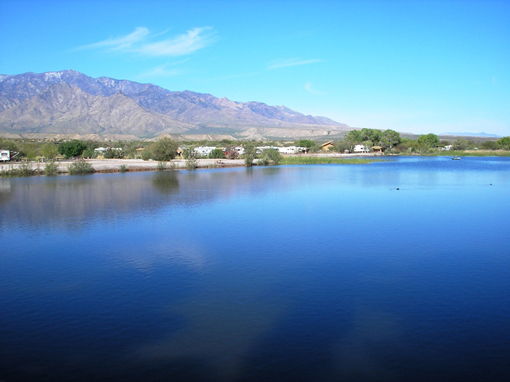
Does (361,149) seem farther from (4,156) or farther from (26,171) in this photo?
(26,171)

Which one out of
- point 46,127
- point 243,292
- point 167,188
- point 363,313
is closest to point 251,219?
point 243,292

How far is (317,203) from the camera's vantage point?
70.8ft

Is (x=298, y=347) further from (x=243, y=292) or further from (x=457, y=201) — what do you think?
(x=457, y=201)

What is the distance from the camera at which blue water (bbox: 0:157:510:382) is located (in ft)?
20.7

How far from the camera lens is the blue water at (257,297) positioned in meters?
6.30

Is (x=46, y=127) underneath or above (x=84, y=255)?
above

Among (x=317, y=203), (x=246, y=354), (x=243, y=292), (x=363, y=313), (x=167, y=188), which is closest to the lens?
(x=246, y=354)

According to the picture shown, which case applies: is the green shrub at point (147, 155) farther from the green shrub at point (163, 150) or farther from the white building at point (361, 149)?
the white building at point (361, 149)

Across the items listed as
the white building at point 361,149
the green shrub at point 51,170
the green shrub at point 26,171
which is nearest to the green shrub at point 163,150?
the green shrub at point 51,170

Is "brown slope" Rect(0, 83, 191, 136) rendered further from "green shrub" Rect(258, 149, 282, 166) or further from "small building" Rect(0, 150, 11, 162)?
"green shrub" Rect(258, 149, 282, 166)

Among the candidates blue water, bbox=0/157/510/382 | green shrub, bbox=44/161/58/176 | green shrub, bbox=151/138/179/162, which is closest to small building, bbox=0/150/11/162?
green shrub, bbox=151/138/179/162

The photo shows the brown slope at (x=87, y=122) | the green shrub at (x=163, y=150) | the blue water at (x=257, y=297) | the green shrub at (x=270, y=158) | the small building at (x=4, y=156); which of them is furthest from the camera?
the brown slope at (x=87, y=122)

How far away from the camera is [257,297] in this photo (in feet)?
28.8

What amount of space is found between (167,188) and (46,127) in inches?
6405
